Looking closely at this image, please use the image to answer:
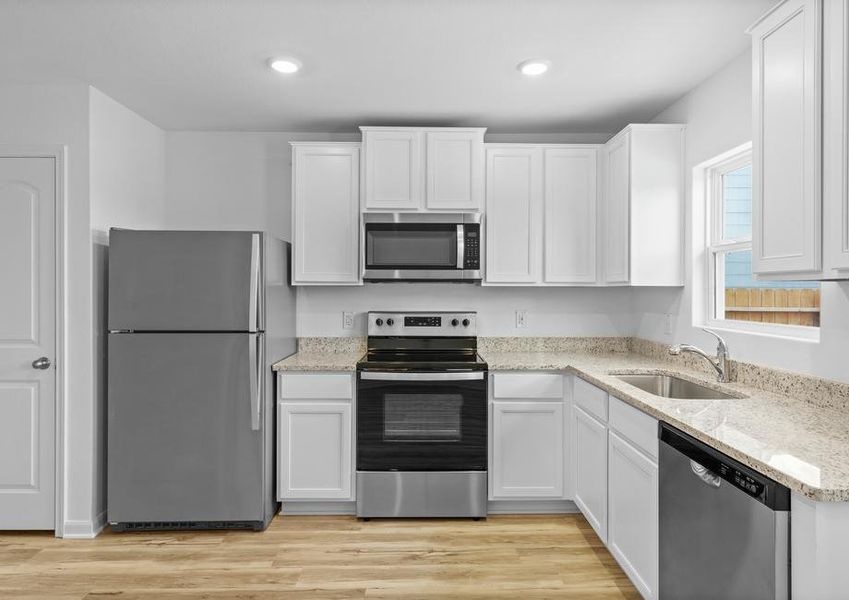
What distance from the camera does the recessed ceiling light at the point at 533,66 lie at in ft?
8.16

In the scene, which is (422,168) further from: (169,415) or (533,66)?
(169,415)

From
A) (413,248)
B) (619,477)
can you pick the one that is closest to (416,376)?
(413,248)

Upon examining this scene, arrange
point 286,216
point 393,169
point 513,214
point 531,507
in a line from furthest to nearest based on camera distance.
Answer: point 286,216
point 513,214
point 393,169
point 531,507

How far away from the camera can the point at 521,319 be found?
3.67m

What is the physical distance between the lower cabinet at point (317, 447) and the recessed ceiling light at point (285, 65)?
1.67 m

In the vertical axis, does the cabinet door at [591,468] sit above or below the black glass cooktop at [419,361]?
below

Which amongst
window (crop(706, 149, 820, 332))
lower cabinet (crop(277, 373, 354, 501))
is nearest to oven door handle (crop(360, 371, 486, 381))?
lower cabinet (crop(277, 373, 354, 501))

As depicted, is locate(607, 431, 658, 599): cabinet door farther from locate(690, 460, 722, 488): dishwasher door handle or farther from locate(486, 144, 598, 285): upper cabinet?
locate(486, 144, 598, 285): upper cabinet

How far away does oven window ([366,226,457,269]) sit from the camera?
3262 mm

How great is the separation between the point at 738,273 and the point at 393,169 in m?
2.02

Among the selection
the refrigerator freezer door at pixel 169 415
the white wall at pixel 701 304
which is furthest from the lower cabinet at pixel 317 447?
the white wall at pixel 701 304

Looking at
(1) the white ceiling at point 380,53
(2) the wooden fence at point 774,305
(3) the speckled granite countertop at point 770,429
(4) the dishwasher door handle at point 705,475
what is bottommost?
(4) the dishwasher door handle at point 705,475

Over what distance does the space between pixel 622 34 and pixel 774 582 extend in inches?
81.7

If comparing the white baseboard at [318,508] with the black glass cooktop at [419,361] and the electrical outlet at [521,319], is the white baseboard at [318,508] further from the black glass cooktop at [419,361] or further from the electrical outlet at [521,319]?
the electrical outlet at [521,319]
